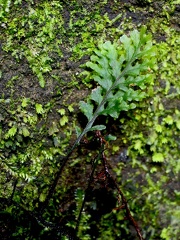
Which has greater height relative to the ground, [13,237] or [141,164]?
[141,164]

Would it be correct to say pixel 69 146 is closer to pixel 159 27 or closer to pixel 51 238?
pixel 51 238

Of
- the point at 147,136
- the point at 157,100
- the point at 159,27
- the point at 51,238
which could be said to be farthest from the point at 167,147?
the point at 51,238

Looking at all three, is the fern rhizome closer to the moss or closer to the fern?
the fern

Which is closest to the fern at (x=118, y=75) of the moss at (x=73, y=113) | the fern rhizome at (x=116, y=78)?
the fern rhizome at (x=116, y=78)

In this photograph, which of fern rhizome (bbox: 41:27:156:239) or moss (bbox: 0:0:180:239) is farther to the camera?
moss (bbox: 0:0:180:239)

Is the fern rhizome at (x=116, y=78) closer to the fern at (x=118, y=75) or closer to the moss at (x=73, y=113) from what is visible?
the fern at (x=118, y=75)

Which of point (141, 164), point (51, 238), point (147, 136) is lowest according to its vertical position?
point (51, 238)

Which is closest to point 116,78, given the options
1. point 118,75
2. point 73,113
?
point 118,75

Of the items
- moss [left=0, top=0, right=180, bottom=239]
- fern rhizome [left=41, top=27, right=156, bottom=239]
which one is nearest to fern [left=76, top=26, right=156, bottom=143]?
fern rhizome [left=41, top=27, right=156, bottom=239]

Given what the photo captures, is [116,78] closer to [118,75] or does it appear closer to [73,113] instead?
[118,75]
